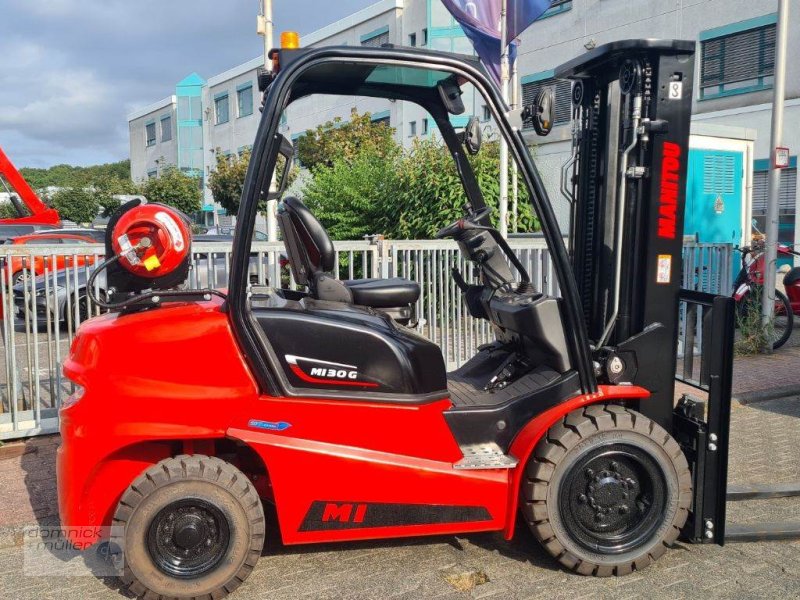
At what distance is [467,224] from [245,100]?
154 ft

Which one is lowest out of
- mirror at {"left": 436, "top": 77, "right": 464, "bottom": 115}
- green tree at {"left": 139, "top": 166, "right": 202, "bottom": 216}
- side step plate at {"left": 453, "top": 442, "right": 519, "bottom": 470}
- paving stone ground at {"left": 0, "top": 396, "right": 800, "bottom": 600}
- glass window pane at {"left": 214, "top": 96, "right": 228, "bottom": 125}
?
paving stone ground at {"left": 0, "top": 396, "right": 800, "bottom": 600}

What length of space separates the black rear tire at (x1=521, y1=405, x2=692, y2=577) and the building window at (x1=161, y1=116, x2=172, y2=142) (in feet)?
203

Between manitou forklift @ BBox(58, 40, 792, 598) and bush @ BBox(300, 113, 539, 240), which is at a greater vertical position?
bush @ BBox(300, 113, 539, 240)

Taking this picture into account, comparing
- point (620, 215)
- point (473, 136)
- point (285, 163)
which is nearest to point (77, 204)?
point (285, 163)

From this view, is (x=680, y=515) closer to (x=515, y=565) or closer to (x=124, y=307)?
(x=515, y=565)

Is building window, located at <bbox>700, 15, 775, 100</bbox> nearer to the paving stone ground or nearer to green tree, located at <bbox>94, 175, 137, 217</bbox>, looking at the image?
the paving stone ground

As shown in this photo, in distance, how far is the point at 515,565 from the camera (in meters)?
3.97

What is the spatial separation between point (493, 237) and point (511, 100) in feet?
35.7

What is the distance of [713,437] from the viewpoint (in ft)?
12.9

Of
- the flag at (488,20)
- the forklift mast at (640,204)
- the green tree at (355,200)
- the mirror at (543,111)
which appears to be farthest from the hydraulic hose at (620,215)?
the green tree at (355,200)

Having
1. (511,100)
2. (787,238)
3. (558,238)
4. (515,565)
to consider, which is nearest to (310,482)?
(515,565)

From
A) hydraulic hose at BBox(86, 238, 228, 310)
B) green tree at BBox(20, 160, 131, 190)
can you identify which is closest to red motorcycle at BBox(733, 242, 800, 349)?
hydraulic hose at BBox(86, 238, 228, 310)

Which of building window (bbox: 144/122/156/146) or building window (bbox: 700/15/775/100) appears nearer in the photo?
building window (bbox: 700/15/775/100)

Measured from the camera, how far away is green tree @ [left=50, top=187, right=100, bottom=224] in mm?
55125
